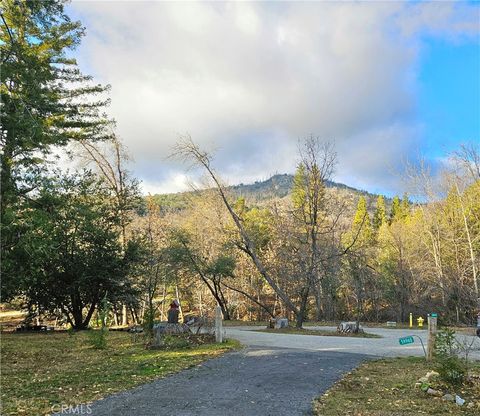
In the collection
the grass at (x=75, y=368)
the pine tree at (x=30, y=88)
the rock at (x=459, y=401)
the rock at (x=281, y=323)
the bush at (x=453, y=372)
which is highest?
the pine tree at (x=30, y=88)

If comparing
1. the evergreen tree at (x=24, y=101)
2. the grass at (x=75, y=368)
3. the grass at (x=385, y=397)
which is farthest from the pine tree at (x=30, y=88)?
the grass at (x=385, y=397)

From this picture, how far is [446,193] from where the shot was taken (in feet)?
94.9

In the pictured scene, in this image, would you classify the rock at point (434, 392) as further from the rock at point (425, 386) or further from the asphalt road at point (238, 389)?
the asphalt road at point (238, 389)

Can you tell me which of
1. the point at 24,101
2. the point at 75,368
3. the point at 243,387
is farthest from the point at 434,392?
the point at 24,101

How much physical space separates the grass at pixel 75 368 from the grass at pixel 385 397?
299 centimetres

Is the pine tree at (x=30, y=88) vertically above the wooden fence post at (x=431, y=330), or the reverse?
the pine tree at (x=30, y=88)

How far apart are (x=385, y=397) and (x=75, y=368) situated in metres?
5.72

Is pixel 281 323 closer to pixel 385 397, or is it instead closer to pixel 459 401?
pixel 385 397

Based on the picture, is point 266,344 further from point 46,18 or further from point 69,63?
point 69,63

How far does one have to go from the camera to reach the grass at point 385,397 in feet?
16.8

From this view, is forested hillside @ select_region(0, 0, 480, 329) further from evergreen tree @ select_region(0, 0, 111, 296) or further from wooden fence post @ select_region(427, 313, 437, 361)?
wooden fence post @ select_region(427, 313, 437, 361)

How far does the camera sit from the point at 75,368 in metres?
8.06

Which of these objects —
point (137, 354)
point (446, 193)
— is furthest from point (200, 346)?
point (446, 193)

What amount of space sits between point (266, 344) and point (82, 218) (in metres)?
8.08
